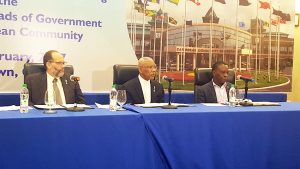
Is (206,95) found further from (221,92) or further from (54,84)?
(54,84)

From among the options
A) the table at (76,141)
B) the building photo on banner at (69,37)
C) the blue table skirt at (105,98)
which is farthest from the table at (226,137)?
the building photo on banner at (69,37)

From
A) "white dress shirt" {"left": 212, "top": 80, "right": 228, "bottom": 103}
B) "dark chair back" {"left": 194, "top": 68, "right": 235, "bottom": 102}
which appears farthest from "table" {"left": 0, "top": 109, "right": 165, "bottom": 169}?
"dark chair back" {"left": 194, "top": 68, "right": 235, "bottom": 102}

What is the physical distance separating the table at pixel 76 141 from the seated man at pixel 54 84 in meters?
1.07

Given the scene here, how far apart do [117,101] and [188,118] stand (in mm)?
579

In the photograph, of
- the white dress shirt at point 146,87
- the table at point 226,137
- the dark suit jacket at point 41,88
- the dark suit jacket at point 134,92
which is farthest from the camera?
the white dress shirt at point 146,87

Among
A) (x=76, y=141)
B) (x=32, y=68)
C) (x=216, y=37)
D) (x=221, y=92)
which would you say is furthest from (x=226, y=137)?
(x=216, y=37)

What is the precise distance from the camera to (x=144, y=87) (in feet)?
13.5

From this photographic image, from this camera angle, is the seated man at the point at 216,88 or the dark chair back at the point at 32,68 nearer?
the dark chair back at the point at 32,68

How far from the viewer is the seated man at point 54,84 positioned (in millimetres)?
3574

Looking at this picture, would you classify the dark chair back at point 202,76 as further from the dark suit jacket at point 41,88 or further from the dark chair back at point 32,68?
the dark chair back at point 32,68

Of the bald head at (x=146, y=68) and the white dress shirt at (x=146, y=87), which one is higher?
the bald head at (x=146, y=68)

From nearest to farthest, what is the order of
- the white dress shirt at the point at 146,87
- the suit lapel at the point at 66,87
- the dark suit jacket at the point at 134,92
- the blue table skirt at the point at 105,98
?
1. the suit lapel at the point at 66,87
2. the blue table skirt at the point at 105,98
3. the dark suit jacket at the point at 134,92
4. the white dress shirt at the point at 146,87

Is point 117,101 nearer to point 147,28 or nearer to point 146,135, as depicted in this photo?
point 146,135

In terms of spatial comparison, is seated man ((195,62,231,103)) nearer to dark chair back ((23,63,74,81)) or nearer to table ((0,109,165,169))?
table ((0,109,165,169))
